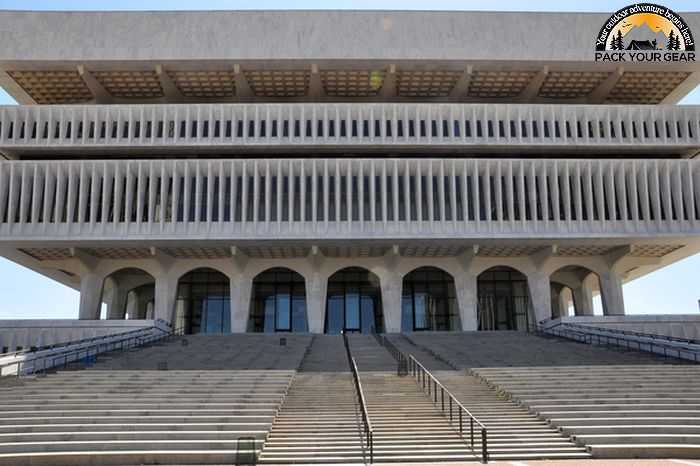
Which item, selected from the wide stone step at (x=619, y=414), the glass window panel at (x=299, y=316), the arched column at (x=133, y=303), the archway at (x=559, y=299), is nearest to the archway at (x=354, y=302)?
the glass window panel at (x=299, y=316)

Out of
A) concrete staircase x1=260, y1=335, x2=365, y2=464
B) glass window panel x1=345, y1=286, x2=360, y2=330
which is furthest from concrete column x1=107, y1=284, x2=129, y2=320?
concrete staircase x1=260, y1=335, x2=365, y2=464

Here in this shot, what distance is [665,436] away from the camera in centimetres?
1529

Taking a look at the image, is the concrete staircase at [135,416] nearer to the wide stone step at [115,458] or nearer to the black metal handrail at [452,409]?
the wide stone step at [115,458]

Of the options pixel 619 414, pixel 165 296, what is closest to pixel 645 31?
Answer: pixel 619 414

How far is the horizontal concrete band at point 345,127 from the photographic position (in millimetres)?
43188

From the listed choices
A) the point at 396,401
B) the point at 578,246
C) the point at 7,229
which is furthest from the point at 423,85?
the point at 396,401

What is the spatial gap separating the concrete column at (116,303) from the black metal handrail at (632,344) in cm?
3205

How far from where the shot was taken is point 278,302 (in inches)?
1911

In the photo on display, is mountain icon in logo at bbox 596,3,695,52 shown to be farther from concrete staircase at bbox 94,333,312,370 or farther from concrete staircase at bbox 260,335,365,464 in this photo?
concrete staircase at bbox 260,335,365,464

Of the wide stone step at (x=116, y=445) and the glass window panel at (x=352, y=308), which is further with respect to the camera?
the glass window panel at (x=352, y=308)

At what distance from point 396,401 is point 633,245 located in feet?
104

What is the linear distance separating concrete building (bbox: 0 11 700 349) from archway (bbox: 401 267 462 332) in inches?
110

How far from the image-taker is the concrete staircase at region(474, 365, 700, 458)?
49.5ft

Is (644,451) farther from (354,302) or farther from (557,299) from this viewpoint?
(557,299)
